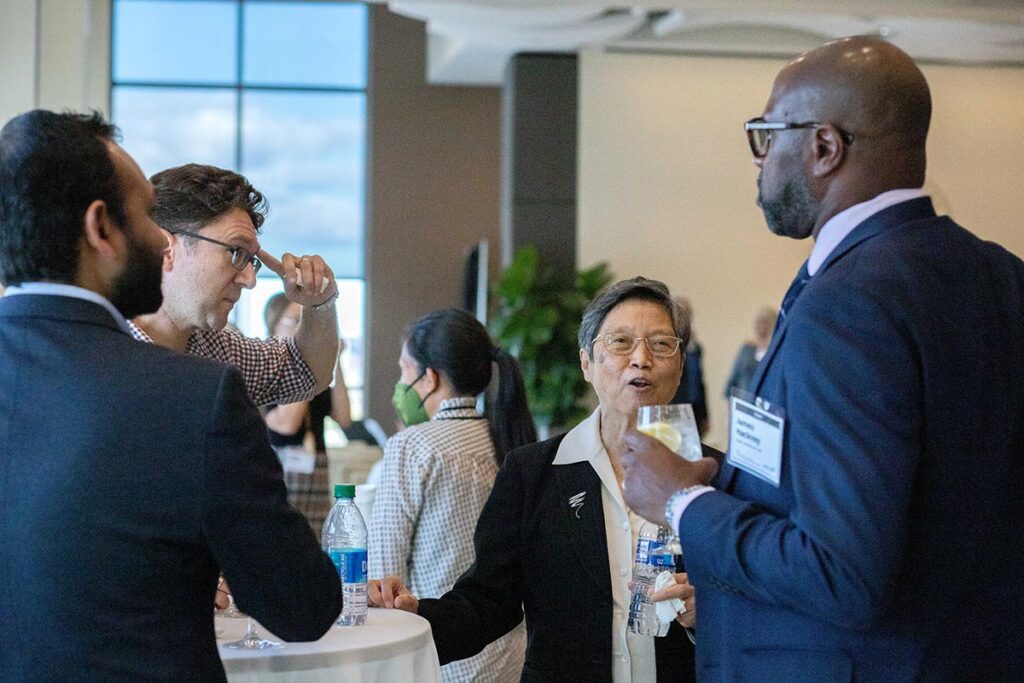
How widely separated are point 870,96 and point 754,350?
324 inches

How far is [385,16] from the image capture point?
517 inches

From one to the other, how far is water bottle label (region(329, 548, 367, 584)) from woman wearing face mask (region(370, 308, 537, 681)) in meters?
0.86

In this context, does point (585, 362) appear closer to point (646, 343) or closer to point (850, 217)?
point (646, 343)

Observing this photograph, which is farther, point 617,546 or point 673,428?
point 617,546

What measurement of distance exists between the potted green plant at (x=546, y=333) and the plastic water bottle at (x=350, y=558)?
7175mm

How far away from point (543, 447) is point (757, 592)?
117 centimetres

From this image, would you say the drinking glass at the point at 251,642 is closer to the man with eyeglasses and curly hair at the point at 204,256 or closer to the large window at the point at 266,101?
the man with eyeglasses and curly hair at the point at 204,256

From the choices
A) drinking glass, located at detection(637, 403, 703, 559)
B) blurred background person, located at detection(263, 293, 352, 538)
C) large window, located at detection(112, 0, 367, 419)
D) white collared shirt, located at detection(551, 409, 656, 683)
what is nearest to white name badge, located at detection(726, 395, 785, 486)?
drinking glass, located at detection(637, 403, 703, 559)

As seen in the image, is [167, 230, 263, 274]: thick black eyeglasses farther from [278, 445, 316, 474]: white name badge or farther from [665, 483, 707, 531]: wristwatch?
[278, 445, 316, 474]: white name badge

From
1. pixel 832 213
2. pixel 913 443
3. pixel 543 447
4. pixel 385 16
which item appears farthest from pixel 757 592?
pixel 385 16

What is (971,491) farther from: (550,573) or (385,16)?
(385,16)

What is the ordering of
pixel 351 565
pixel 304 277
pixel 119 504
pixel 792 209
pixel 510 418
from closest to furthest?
pixel 119 504 < pixel 792 209 < pixel 351 565 < pixel 304 277 < pixel 510 418

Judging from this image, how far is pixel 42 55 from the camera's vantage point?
5531mm

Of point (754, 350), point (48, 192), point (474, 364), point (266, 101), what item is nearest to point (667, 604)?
point (48, 192)
